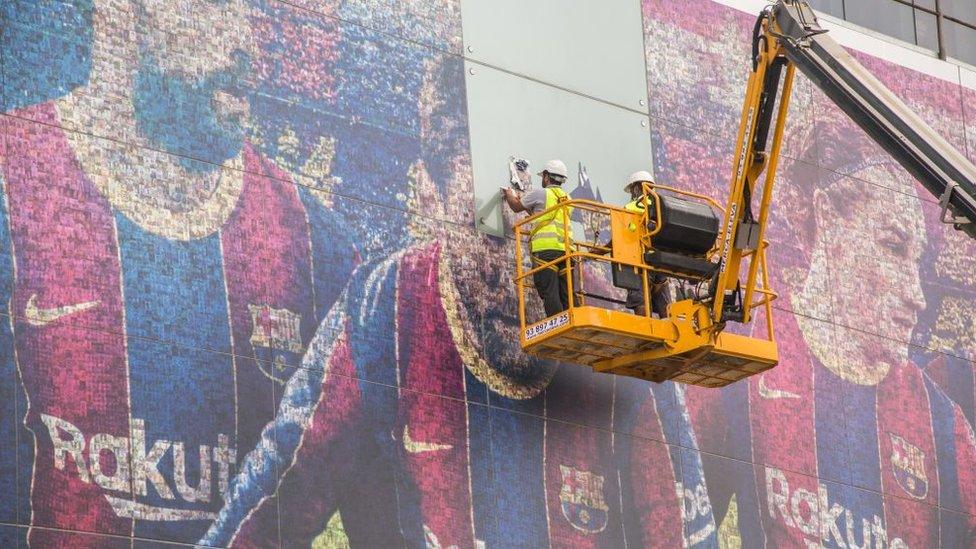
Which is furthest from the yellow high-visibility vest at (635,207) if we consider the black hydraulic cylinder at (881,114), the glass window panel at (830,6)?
the glass window panel at (830,6)

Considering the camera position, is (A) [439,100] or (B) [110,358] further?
(A) [439,100]

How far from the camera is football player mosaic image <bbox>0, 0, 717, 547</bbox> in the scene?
1702 cm

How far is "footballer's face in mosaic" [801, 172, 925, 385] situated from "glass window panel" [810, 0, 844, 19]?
2824 millimetres

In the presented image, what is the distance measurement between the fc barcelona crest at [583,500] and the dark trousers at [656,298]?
1971 mm

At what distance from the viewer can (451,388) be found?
1989cm

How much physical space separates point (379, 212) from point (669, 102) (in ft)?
17.2

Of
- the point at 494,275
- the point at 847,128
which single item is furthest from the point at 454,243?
the point at 847,128

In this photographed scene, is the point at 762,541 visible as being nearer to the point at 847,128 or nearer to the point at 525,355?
the point at 525,355

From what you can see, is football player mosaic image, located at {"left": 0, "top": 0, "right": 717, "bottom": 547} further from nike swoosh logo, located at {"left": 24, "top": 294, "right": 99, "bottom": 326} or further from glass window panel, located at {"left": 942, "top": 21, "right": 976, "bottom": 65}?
glass window panel, located at {"left": 942, "top": 21, "right": 976, "bottom": 65}

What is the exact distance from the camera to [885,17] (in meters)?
27.2

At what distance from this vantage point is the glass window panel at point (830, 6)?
26.4 metres

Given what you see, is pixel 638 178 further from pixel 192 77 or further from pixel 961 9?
pixel 961 9

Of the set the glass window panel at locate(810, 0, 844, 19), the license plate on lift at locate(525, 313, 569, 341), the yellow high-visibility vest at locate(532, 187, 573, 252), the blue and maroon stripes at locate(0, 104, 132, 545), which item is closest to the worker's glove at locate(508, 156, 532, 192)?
the yellow high-visibility vest at locate(532, 187, 573, 252)

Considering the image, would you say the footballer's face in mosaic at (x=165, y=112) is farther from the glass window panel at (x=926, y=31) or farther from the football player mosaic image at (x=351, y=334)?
the glass window panel at (x=926, y=31)
